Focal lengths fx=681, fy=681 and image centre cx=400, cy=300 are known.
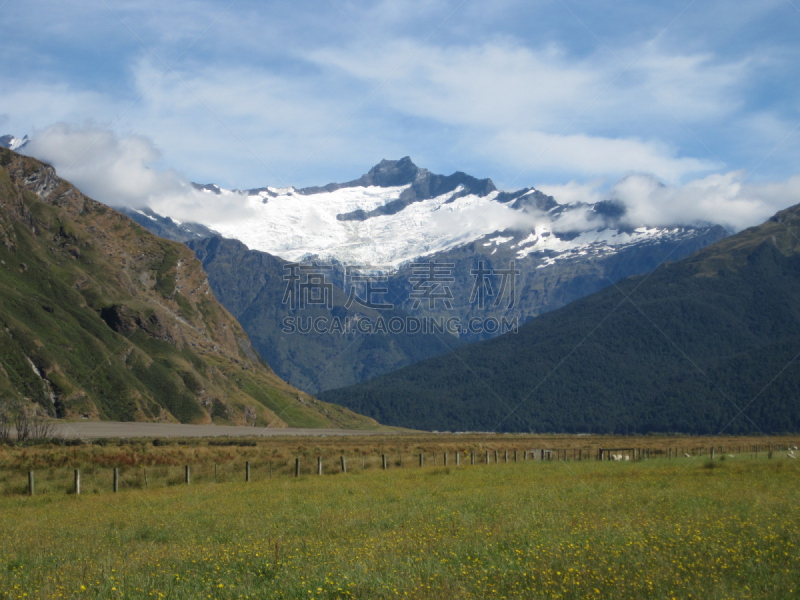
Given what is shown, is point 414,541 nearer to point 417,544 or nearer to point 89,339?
point 417,544

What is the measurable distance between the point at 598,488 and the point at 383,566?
16215mm

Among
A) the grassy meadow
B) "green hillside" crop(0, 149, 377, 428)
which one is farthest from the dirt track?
the grassy meadow

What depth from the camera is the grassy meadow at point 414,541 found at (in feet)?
38.3

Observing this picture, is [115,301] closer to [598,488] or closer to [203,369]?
[203,369]

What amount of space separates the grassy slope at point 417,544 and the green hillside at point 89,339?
8606cm

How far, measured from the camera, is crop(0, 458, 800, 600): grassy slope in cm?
1166

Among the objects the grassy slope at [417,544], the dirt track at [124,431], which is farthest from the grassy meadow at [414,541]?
the dirt track at [124,431]

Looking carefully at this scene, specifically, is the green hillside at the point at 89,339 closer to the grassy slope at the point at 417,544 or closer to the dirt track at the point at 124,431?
the dirt track at the point at 124,431

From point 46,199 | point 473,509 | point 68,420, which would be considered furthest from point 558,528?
point 46,199

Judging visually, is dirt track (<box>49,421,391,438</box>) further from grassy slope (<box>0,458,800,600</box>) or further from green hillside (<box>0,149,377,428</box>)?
grassy slope (<box>0,458,800,600</box>)

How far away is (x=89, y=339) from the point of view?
131 m

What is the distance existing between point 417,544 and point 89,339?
427 feet

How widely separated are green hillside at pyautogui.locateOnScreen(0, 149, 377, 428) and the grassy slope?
86.1 meters

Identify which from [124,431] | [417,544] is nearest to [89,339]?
[124,431]
